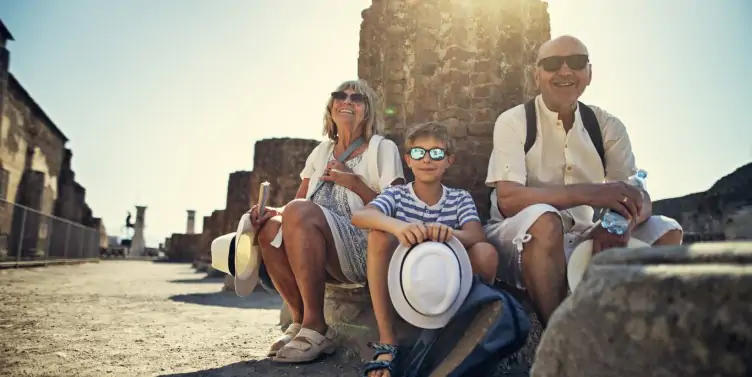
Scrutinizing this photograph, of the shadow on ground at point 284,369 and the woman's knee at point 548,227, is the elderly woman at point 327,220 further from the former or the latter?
the woman's knee at point 548,227

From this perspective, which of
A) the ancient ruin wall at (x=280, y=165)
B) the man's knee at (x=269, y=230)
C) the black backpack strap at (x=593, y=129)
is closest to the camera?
the black backpack strap at (x=593, y=129)

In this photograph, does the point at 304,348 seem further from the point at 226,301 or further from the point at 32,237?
the point at 32,237

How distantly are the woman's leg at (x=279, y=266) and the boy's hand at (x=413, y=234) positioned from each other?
3.10 ft

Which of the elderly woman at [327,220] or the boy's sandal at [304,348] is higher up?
the elderly woman at [327,220]

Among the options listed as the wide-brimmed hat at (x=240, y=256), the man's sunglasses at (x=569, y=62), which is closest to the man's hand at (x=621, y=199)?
the man's sunglasses at (x=569, y=62)

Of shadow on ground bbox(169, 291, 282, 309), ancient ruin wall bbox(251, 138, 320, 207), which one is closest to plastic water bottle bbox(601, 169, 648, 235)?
shadow on ground bbox(169, 291, 282, 309)

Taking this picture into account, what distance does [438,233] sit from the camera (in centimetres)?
202

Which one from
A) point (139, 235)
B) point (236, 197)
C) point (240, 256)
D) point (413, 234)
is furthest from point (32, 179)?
point (413, 234)

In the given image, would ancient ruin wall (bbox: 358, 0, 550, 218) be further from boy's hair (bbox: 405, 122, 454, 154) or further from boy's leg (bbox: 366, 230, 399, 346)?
boy's leg (bbox: 366, 230, 399, 346)

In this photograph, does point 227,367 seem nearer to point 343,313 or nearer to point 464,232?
point 343,313

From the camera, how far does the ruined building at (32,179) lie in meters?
12.4

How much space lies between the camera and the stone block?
701 mm

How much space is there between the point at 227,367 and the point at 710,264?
Result: 90.0 inches

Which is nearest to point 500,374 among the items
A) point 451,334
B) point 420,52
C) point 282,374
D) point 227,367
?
point 451,334
